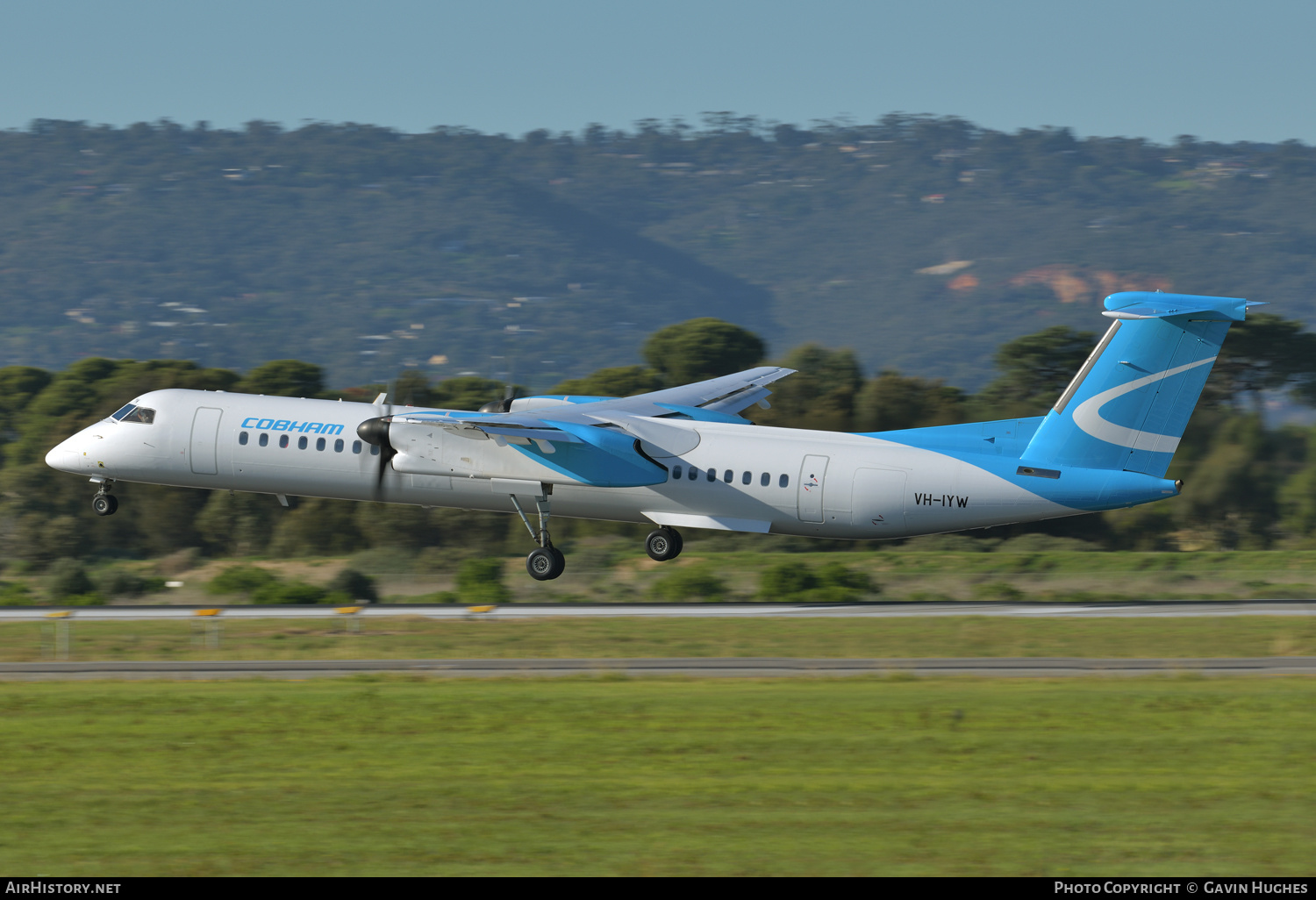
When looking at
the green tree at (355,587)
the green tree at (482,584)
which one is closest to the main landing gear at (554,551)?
the green tree at (482,584)

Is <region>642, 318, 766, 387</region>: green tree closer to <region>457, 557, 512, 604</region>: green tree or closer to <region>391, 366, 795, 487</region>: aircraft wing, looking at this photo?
<region>457, 557, 512, 604</region>: green tree

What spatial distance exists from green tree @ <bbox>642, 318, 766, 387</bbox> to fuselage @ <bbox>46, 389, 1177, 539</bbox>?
36.9 meters

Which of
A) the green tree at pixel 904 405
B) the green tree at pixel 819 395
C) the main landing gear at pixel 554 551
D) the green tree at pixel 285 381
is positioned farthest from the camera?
the green tree at pixel 285 381

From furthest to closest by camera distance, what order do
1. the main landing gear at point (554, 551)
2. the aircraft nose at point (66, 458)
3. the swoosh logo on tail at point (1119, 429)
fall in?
the aircraft nose at point (66, 458) → the main landing gear at point (554, 551) → the swoosh logo on tail at point (1119, 429)

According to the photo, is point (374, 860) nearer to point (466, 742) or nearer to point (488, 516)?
point (466, 742)

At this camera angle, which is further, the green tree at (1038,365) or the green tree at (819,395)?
the green tree at (1038,365)

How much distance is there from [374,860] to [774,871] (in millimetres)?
3810

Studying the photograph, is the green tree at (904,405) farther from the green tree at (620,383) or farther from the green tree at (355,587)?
the green tree at (355,587)

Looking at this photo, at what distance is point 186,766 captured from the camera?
54.1 ft

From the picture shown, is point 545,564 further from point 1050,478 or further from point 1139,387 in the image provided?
point 1139,387

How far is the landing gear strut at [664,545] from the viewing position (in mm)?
31797

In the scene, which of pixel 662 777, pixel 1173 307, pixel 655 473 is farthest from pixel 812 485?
pixel 662 777

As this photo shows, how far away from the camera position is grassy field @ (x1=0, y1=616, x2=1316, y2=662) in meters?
25.6

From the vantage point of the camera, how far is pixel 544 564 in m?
32.0
